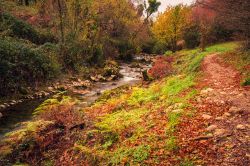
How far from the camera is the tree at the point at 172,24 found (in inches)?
1345

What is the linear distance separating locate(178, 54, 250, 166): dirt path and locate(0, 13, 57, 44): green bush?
19.6m

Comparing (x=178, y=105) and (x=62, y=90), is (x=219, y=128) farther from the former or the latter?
(x=62, y=90)

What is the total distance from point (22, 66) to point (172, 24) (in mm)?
23686

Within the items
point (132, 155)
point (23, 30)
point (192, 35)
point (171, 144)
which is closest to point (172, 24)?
point (192, 35)

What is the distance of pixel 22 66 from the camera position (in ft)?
56.6

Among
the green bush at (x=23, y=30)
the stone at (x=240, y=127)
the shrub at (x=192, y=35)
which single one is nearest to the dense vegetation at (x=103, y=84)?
the shrub at (x=192, y=35)

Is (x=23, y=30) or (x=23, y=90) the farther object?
(x=23, y=30)

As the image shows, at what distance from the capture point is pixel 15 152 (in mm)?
8219

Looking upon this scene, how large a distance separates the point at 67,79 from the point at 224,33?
62.3 feet

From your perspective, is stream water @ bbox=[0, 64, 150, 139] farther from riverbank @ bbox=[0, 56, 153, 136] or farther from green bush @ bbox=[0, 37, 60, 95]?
green bush @ bbox=[0, 37, 60, 95]

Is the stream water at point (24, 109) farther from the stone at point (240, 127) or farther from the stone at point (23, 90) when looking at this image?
the stone at point (240, 127)

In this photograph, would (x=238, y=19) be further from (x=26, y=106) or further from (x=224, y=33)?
(x=224, y=33)

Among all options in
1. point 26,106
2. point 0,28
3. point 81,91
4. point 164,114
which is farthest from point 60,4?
point 164,114

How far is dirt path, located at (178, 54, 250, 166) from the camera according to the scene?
17.1ft
